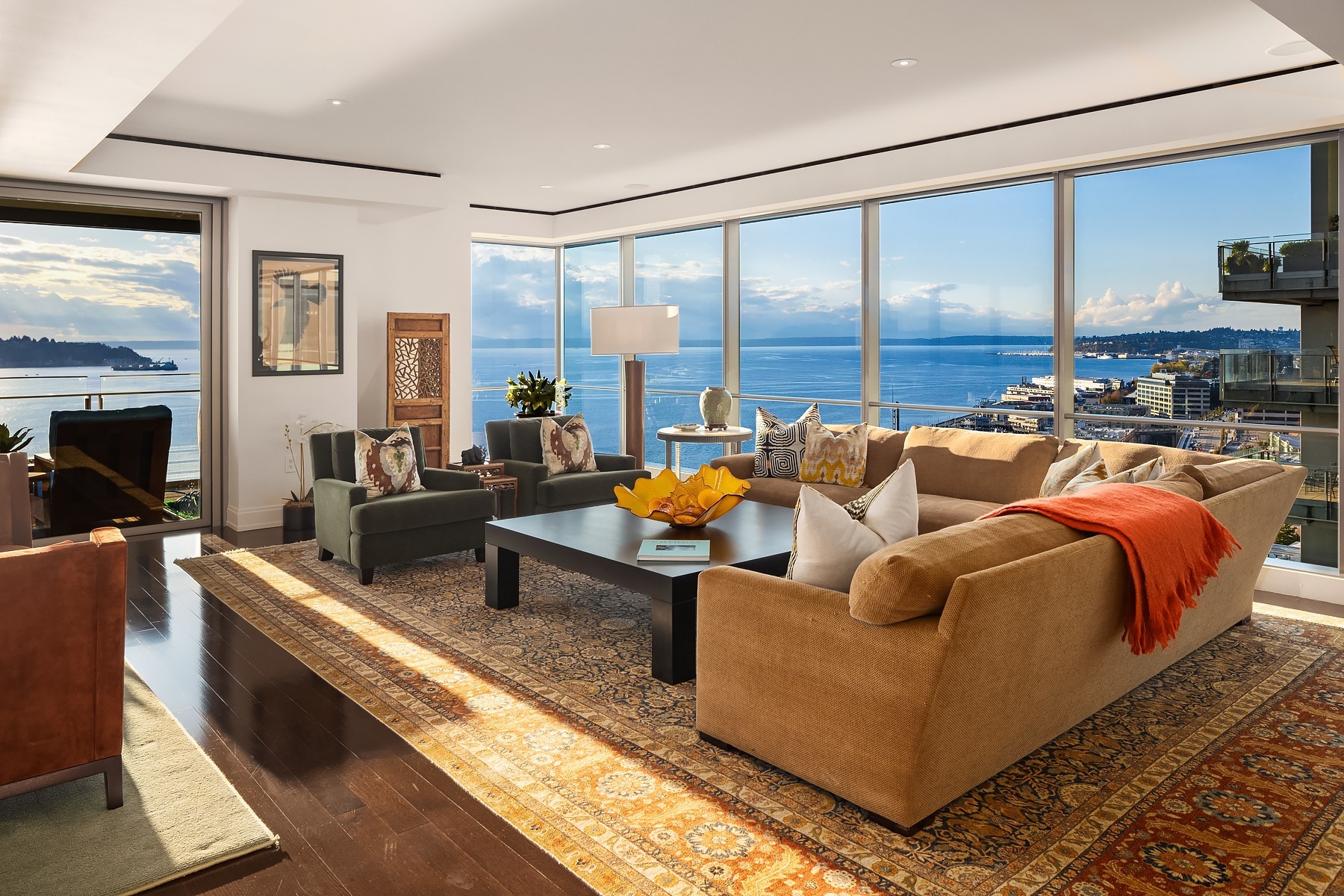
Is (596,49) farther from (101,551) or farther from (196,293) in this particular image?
(196,293)

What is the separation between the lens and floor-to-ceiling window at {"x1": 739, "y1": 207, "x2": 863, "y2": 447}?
705 cm

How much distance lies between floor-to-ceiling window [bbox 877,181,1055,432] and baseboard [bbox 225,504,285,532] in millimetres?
4528

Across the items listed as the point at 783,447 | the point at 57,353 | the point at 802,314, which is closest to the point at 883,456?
the point at 783,447

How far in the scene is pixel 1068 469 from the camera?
4.25m

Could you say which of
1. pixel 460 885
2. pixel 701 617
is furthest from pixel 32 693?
pixel 701 617

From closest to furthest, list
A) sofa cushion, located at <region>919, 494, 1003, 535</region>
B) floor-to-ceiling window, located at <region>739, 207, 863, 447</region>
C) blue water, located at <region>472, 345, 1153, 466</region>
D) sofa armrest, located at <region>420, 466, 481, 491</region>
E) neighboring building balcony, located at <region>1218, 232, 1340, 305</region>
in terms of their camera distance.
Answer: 1. neighboring building balcony, located at <region>1218, 232, 1340, 305</region>
2. sofa cushion, located at <region>919, 494, 1003, 535</region>
3. sofa armrest, located at <region>420, 466, 481, 491</region>
4. blue water, located at <region>472, 345, 1153, 466</region>
5. floor-to-ceiling window, located at <region>739, 207, 863, 447</region>

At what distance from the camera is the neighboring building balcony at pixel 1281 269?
4566mm

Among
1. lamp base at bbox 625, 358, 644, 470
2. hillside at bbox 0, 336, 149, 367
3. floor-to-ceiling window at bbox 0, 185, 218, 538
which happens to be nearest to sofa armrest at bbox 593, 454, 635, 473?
lamp base at bbox 625, 358, 644, 470

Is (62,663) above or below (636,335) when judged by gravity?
below

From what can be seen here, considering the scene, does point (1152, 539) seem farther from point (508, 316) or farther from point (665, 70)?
point (508, 316)

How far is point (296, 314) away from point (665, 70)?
3.75 metres

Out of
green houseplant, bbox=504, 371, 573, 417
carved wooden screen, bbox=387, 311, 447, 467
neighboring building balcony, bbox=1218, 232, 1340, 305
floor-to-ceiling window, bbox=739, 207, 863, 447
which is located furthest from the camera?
green houseplant, bbox=504, 371, 573, 417

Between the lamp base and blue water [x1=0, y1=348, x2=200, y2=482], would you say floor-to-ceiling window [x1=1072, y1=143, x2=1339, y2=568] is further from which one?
blue water [x1=0, y1=348, x2=200, y2=482]

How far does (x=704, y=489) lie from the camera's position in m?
4.28
